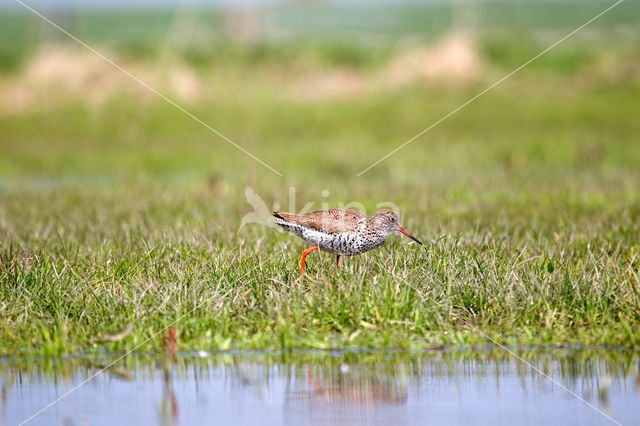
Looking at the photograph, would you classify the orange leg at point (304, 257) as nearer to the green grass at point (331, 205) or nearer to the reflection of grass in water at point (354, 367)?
the green grass at point (331, 205)

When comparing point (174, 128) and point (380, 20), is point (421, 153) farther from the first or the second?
point (380, 20)

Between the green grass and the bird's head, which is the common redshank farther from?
the green grass

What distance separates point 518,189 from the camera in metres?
17.5

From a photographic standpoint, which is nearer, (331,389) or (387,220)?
(331,389)

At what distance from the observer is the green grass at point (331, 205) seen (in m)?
9.12

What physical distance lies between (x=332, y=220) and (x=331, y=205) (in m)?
5.21

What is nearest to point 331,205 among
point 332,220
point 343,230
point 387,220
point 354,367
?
point 387,220

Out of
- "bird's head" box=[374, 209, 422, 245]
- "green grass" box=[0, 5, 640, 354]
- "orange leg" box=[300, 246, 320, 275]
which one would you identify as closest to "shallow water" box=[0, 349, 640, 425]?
"green grass" box=[0, 5, 640, 354]

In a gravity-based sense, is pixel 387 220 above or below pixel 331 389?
above

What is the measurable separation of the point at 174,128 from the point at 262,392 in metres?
18.7

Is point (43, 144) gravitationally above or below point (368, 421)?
above

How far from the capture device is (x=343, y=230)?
10562 mm

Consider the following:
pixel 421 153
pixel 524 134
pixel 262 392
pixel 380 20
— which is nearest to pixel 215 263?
pixel 262 392

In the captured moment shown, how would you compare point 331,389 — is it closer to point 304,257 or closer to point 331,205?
point 304,257
